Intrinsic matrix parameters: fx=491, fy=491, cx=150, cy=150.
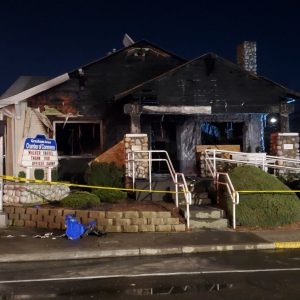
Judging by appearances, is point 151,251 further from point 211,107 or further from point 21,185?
point 211,107

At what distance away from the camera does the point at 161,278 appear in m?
8.14

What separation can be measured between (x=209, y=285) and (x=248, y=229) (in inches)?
212

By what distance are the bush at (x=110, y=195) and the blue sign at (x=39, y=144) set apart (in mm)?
1981

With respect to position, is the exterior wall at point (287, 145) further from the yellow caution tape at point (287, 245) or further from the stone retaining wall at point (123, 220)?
the yellow caution tape at point (287, 245)

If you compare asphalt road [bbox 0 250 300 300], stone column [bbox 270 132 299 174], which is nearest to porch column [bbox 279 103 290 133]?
stone column [bbox 270 132 299 174]

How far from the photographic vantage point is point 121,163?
1702 cm

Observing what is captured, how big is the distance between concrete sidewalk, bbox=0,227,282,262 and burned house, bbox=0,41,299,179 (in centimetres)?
583

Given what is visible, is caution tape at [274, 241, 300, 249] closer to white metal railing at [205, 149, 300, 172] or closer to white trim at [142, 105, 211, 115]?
white metal railing at [205, 149, 300, 172]

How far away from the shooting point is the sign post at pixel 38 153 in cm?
1401

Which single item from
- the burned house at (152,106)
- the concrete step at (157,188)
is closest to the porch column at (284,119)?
the burned house at (152,106)

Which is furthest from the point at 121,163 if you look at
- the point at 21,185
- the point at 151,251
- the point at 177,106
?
the point at 151,251

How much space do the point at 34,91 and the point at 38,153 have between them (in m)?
4.04

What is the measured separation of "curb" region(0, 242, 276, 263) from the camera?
9.91 metres

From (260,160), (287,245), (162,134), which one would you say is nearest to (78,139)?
(162,134)
